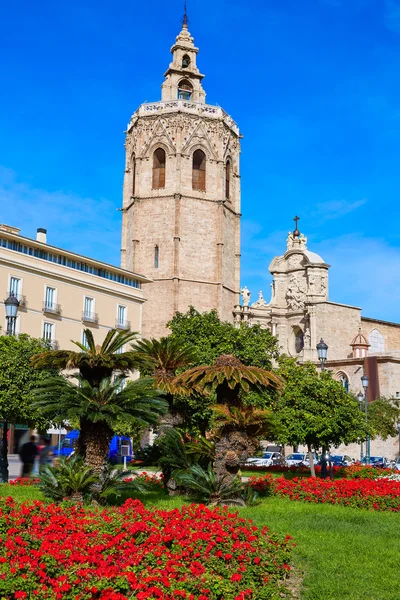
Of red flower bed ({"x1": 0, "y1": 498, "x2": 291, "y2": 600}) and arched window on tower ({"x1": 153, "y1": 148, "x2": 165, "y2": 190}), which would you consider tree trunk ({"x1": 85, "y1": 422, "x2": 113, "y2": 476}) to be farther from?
arched window on tower ({"x1": 153, "y1": 148, "x2": 165, "y2": 190})

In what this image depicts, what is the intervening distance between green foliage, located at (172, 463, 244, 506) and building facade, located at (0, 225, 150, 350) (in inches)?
1025

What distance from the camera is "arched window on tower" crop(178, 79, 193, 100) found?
70.1 m

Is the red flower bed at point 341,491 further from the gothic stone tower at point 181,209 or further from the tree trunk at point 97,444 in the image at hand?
the gothic stone tower at point 181,209

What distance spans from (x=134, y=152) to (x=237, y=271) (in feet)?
47.8

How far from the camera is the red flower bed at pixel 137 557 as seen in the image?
7715 mm

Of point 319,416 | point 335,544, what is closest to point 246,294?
point 319,416

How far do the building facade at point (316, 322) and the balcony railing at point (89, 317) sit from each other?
17.1m

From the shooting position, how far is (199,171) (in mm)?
65000

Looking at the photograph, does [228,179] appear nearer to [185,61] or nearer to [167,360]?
[185,61]

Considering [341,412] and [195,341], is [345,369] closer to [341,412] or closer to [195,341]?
[195,341]

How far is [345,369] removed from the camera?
56.8 meters

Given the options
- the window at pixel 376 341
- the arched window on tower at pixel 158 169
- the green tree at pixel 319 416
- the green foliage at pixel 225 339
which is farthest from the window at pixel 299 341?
the green tree at pixel 319 416

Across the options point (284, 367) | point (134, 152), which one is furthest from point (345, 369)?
point (134, 152)

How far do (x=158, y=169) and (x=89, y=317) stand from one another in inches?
902
